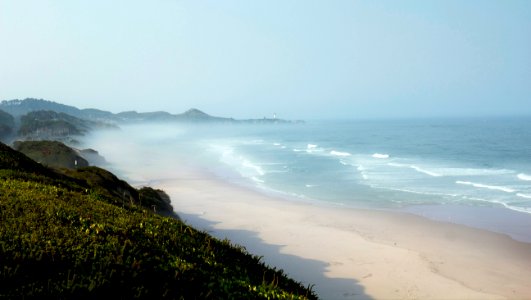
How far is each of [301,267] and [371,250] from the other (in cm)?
534

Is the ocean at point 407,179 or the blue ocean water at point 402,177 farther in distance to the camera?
the blue ocean water at point 402,177

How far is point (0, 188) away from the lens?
11.9 metres

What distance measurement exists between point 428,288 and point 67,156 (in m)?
55.2

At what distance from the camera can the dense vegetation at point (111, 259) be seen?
6285mm

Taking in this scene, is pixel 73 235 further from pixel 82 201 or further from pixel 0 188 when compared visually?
pixel 0 188

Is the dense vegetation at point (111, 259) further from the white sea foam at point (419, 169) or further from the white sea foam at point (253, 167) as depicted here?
the white sea foam at point (419, 169)

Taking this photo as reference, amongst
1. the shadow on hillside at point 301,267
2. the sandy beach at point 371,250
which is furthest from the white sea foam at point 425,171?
the shadow on hillside at point 301,267

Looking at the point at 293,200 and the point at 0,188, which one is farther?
the point at 293,200

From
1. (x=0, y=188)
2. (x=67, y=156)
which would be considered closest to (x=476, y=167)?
(x=67, y=156)

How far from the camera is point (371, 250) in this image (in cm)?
2517

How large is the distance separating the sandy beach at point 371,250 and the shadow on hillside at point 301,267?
46mm

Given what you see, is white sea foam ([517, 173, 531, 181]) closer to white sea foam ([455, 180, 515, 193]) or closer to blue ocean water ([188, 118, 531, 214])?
blue ocean water ([188, 118, 531, 214])

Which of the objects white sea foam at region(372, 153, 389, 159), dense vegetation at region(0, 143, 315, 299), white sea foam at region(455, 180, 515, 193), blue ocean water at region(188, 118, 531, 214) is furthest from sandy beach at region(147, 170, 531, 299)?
white sea foam at region(372, 153, 389, 159)

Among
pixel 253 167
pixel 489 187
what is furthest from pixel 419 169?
pixel 253 167
